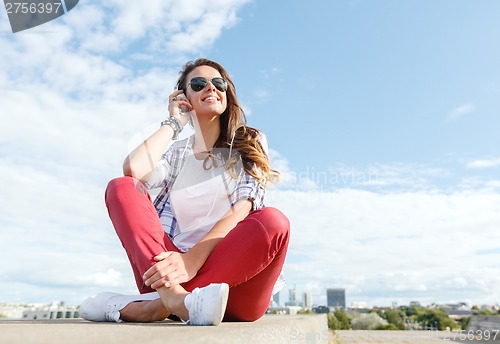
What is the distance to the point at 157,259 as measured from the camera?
80.7 inches

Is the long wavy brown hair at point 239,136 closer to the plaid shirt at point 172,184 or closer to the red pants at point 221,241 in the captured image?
the plaid shirt at point 172,184

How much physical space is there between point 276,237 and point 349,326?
4858cm

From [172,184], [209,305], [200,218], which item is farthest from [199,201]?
[209,305]

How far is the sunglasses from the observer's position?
2.97 m

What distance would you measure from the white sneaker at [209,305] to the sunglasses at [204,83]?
157cm

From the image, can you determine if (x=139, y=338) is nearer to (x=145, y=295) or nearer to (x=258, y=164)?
(x=145, y=295)

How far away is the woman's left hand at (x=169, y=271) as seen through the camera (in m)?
2.00

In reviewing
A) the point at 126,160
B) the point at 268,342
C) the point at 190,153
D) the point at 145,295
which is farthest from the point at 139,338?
the point at 190,153

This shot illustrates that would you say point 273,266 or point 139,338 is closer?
point 139,338

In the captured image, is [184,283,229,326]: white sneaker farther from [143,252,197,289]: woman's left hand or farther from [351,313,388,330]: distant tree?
[351,313,388,330]: distant tree

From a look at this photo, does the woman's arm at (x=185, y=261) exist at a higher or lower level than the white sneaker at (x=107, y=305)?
higher

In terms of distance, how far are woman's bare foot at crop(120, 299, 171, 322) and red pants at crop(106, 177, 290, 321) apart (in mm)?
153

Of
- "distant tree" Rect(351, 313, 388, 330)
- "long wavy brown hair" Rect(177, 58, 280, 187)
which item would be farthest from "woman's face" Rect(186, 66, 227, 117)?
"distant tree" Rect(351, 313, 388, 330)

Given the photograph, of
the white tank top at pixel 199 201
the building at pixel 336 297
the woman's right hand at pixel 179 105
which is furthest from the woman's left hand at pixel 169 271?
the building at pixel 336 297
